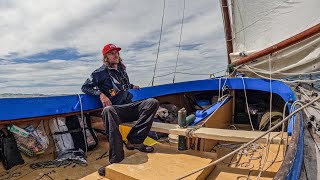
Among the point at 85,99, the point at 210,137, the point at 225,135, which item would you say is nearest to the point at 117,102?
the point at 85,99

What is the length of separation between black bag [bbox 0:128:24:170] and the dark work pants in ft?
3.53

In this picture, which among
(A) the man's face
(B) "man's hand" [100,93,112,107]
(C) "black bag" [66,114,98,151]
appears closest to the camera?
(B) "man's hand" [100,93,112,107]

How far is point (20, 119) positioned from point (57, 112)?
41 cm

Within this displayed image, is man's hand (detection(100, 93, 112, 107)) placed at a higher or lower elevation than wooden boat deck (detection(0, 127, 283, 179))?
higher

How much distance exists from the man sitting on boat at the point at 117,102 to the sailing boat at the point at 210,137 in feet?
0.57

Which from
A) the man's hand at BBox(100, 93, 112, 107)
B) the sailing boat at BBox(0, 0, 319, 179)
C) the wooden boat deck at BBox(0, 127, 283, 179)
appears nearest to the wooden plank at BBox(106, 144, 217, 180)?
the sailing boat at BBox(0, 0, 319, 179)

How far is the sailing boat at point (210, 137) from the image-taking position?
2131mm

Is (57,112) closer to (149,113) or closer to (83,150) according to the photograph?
(83,150)

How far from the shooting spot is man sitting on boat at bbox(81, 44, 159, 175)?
2691mm

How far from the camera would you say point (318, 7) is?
4223 millimetres

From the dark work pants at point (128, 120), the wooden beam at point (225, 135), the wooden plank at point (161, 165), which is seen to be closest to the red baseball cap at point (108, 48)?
the dark work pants at point (128, 120)

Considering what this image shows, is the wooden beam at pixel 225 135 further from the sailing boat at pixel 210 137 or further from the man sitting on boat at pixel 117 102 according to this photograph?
the man sitting on boat at pixel 117 102

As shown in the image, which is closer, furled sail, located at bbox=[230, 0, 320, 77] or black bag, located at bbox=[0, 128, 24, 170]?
black bag, located at bbox=[0, 128, 24, 170]

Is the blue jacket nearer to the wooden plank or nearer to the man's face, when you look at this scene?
the man's face
